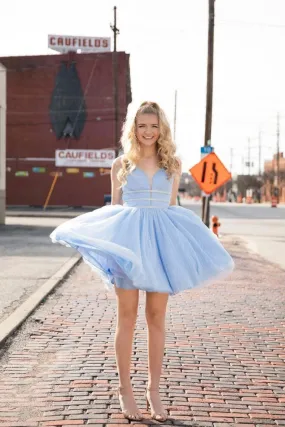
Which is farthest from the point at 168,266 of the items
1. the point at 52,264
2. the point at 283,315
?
the point at 52,264

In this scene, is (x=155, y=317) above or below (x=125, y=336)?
above

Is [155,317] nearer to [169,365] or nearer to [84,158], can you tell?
[169,365]

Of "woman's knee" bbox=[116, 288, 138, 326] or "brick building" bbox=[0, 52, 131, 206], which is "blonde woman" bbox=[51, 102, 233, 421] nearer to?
"woman's knee" bbox=[116, 288, 138, 326]

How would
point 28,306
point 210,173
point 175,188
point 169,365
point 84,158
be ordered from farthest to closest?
point 84,158
point 210,173
point 28,306
point 169,365
point 175,188

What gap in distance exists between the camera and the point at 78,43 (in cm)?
5909

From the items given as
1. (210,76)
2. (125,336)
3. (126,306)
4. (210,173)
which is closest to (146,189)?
(126,306)

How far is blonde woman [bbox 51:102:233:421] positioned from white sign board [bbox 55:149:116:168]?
160 feet

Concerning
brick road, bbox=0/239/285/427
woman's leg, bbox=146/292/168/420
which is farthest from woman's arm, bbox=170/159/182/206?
brick road, bbox=0/239/285/427

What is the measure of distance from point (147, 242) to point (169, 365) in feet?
6.55

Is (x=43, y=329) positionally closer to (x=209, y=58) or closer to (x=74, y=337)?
(x=74, y=337)

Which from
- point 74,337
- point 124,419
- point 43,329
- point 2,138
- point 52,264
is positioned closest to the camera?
point 124,419

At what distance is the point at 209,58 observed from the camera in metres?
29.5

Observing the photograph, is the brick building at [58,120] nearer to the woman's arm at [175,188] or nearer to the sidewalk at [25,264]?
the sidewalk at [25,264]

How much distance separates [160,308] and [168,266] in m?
0.28
